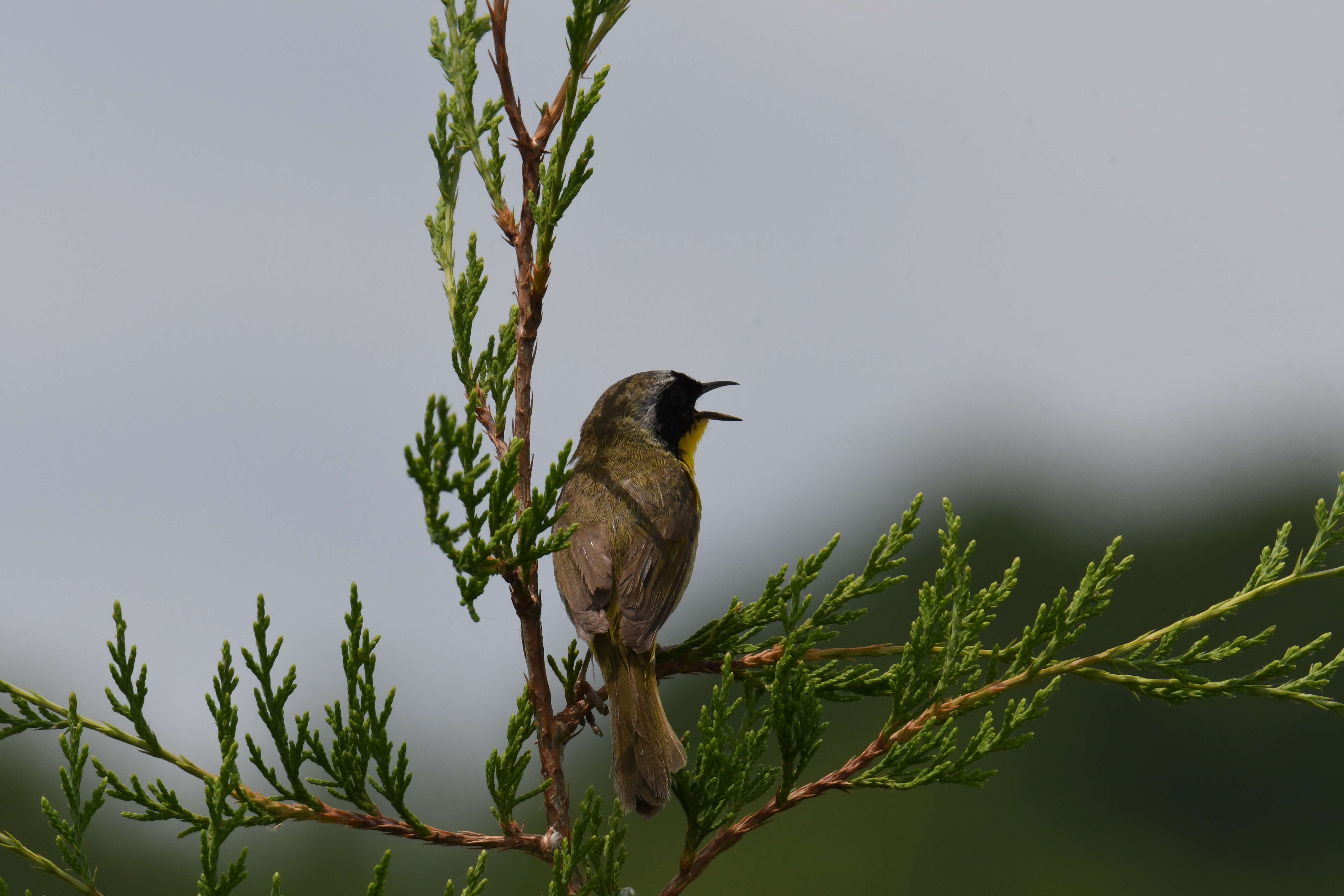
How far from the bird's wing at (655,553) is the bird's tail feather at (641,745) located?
0.59ft

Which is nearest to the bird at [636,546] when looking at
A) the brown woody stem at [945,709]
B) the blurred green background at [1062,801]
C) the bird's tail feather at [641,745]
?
the bird's tail feather at [641,745]

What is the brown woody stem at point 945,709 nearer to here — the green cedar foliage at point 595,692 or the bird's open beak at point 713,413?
the green cedar foliage at point 595,692

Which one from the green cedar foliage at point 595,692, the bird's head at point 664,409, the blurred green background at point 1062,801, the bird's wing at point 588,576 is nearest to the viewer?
the green cedar foliage at point 595,692

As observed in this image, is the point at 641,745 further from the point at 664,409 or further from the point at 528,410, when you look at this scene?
the point at 664,409

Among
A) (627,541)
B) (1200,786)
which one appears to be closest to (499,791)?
(627,541)

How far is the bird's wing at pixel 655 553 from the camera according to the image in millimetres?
4438

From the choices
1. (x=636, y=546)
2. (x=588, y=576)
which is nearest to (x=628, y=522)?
(x=636, y=546)

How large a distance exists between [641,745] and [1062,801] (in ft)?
131

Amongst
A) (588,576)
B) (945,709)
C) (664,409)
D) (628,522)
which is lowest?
(945,709)

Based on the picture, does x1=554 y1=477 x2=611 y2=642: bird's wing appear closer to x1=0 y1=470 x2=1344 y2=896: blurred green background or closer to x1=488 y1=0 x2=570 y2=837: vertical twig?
x1=488 y1=0 x2=570 y2=837: vertical twig

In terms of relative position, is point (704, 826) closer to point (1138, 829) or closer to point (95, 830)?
point (95, 830)

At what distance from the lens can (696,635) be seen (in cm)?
452

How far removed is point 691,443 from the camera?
6078 millimetres


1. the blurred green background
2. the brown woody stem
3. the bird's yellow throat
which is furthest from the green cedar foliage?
the blurred green background
